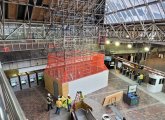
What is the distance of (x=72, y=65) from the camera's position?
1328 cm

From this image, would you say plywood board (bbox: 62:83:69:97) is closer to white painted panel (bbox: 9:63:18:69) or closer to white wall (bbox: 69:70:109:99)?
white wall (bbox: 69:70:109:99)

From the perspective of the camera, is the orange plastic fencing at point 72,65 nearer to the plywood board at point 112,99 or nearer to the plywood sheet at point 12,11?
the plywood board at point 112,99

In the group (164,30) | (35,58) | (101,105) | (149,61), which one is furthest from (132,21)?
(149,61)

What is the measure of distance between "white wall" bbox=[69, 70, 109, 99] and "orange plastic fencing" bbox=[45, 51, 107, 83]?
35 centimetres

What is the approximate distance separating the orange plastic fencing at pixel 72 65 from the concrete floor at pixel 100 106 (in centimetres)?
194

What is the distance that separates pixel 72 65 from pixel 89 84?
2277 millimetres

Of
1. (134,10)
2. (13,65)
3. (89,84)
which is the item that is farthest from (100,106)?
(13,65)

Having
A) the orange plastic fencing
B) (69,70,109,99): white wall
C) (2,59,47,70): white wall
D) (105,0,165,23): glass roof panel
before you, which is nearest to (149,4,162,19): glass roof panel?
(105,0,165,23): glass roof panel

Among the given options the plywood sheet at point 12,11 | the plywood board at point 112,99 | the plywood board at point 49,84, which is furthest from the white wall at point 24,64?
the plywood board at point 112,99

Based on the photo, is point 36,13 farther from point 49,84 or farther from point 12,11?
point 49,84

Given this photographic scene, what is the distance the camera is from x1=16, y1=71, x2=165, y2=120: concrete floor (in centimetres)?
1029

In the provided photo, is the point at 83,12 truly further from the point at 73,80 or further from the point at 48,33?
the point at 73,80

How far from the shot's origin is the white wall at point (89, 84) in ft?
41.7

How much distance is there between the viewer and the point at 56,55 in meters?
14.2
